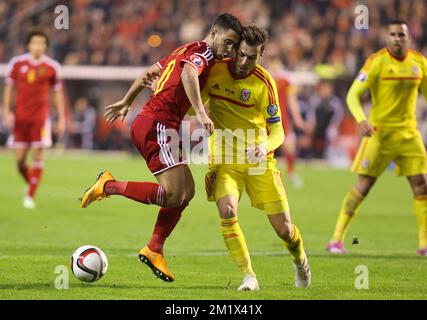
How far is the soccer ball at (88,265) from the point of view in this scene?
8.10 meters

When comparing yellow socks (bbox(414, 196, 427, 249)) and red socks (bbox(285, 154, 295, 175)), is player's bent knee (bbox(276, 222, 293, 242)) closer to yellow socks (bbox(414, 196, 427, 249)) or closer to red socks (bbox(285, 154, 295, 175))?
yellow socks (bbox(414, 196, 427, 249))

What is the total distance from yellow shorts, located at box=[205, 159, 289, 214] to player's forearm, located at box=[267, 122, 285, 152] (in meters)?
0.20

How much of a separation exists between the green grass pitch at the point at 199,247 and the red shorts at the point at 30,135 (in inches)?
38.2

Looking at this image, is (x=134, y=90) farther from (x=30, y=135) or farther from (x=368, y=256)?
(x=30, y=135)

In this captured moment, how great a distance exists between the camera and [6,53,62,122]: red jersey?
15.4 metres

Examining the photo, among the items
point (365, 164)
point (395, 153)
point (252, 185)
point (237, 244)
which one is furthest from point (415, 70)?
point (237, 244)

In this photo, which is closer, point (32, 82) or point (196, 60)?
point (196, 60)

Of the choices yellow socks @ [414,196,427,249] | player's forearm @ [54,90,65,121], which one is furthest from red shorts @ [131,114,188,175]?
player's forearm @ [54,90,65,121]

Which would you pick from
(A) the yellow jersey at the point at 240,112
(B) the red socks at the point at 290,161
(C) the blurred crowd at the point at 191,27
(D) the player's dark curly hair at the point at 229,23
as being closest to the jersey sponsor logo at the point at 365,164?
(A) the yellow jersey at the point at 240,112

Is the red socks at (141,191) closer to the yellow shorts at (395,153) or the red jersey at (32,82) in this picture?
the yellow shorts at (395,153)

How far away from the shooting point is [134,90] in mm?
8531

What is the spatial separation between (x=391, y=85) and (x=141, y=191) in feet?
12.3

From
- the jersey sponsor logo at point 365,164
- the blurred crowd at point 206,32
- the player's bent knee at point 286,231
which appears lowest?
the player's bent knee at point 286,231
